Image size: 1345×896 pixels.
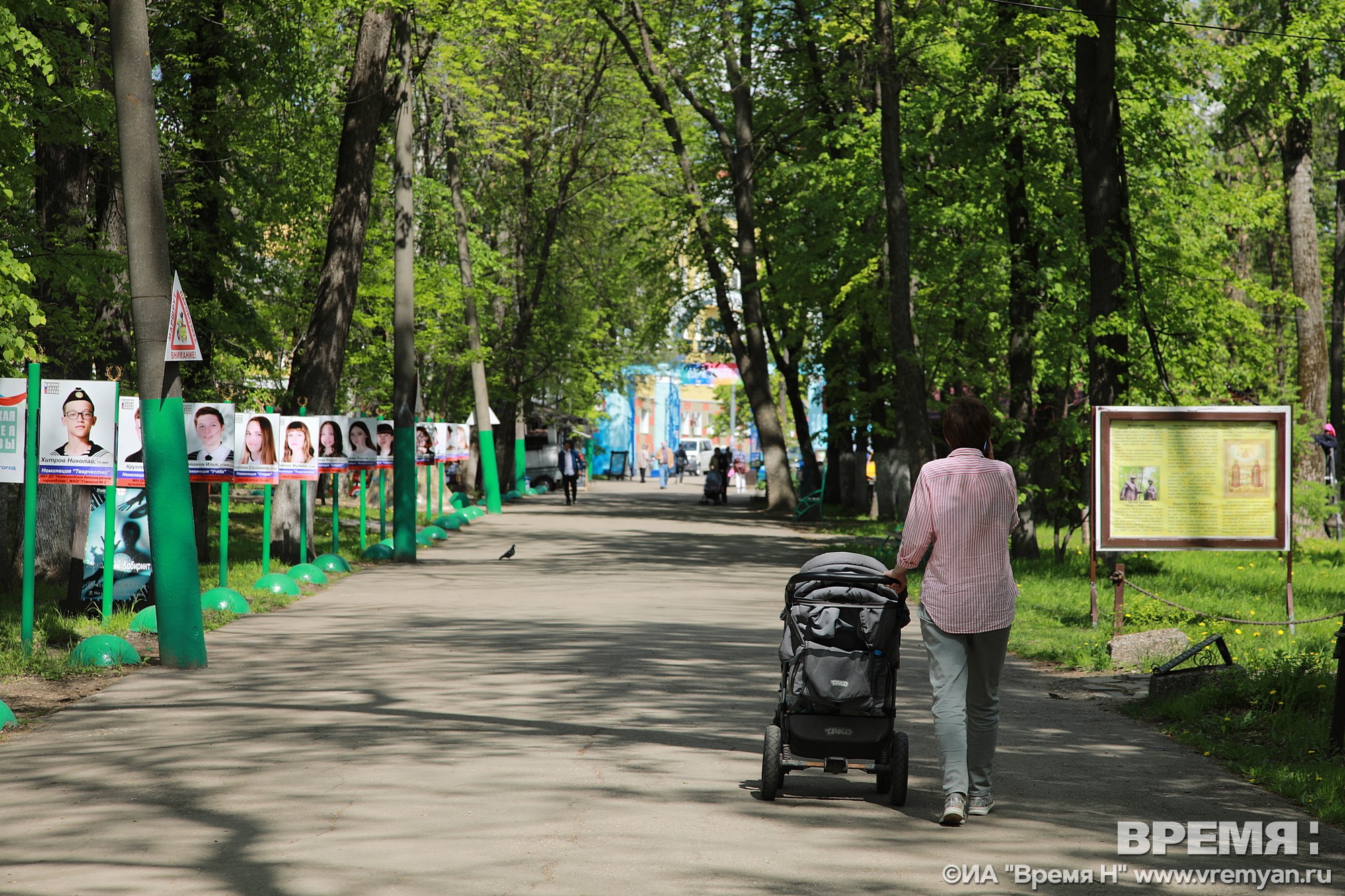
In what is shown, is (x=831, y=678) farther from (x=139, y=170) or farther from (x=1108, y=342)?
(x=1108, y=342)

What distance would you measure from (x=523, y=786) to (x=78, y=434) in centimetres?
653

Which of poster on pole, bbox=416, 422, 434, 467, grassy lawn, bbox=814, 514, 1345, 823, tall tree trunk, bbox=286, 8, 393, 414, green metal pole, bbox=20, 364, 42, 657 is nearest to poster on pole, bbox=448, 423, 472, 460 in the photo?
poster on pole, bbox=416, 422, 434, 467

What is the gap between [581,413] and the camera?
60.3 meters

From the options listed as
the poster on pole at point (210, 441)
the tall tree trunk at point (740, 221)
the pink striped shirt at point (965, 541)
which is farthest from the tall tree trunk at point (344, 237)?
the pink striped shirt at point (965, 541)

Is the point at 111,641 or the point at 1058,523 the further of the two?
the point at 1058,523

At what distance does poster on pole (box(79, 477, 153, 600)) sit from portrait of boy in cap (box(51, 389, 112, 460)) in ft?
4.03

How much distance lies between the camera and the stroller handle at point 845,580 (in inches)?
247

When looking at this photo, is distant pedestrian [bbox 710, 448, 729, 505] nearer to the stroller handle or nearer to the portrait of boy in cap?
the portrait of boy in cap

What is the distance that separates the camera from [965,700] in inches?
242

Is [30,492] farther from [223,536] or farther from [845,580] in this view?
[845,580]

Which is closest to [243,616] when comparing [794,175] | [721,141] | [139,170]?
[139,170]

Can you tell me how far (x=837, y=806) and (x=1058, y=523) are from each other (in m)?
13.9

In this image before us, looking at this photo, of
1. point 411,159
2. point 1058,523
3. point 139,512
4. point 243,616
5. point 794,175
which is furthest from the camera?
point 794,175

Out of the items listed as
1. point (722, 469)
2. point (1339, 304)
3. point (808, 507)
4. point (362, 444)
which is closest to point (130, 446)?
point (362, 444)
